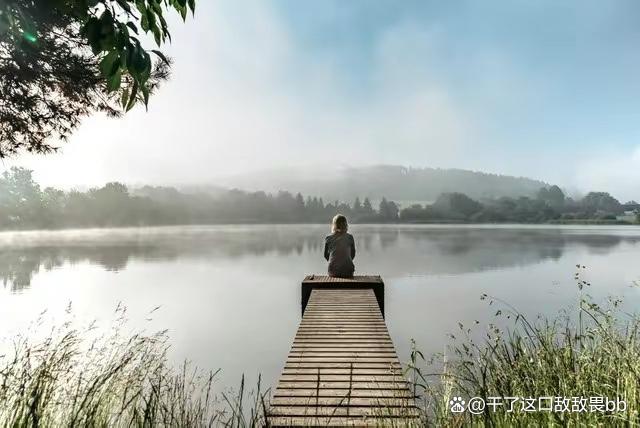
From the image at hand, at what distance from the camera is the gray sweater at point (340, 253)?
10.7m

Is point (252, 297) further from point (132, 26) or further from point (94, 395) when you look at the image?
point (132, 26)

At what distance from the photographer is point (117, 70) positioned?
84.7 inches

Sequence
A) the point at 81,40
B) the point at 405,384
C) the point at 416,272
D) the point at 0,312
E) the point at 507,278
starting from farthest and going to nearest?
the point at 416,272, the point at 507,278, the point at 0,312, the point at 81,40, the point at 405,384

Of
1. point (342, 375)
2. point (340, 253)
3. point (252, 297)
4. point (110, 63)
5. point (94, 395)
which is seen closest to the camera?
point (110, 63)

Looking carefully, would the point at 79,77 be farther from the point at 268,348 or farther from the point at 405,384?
the point at 268,348

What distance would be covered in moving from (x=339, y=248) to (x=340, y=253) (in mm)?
183

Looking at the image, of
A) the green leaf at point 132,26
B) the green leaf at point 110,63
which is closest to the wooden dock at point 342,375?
the green leaf at point 110,63

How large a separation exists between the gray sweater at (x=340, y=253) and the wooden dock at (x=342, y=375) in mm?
1953

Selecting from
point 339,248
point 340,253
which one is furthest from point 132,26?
point 340,253

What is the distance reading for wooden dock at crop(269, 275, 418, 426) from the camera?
390cm

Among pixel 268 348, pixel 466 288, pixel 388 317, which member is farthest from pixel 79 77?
pixel 466 288

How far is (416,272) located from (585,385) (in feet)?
97.4

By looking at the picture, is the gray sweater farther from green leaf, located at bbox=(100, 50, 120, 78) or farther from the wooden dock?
green leaf, located at bbox=(100, 50, 120, 78)

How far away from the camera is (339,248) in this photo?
10930mm
